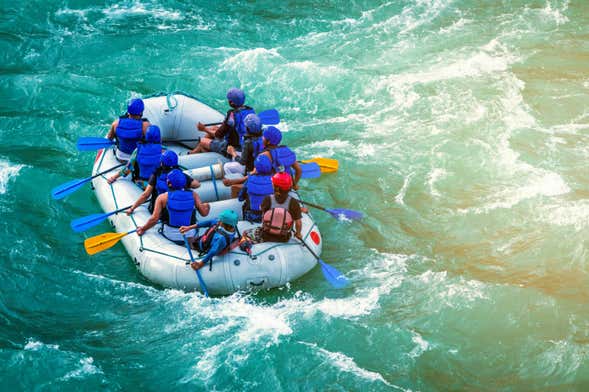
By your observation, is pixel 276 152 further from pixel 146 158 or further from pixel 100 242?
pixel 100 242

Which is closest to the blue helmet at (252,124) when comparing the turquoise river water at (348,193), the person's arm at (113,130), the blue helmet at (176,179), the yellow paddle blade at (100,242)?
the blue helmet at (176,179)

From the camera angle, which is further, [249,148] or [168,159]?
[249,148]

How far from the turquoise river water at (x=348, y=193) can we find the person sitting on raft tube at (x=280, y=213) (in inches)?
23.6

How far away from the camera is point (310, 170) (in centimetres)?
977

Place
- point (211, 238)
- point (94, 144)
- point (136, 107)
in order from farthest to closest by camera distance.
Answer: point (94, 144) < point (136, 107) < point (211, 238)

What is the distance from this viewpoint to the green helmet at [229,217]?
8102 mm

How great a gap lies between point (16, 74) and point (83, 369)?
7205mm

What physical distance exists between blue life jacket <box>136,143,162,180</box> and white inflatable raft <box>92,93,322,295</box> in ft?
0.81

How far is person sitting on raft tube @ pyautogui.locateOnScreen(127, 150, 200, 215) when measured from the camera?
850cm

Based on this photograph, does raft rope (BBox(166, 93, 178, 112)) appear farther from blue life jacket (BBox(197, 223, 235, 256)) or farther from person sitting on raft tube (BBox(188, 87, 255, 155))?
blue life jacket (BBox(197, 223, 235, 256))

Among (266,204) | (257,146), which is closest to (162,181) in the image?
(266,204)

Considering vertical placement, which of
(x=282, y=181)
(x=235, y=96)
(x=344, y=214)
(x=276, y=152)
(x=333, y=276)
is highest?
(x=235, y=96)

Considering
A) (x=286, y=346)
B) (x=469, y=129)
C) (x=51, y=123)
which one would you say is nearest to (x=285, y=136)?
(x=469, y=129)

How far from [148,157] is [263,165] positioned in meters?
1.46
